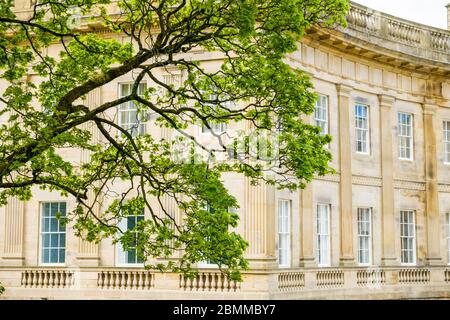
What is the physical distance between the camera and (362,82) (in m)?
34.4

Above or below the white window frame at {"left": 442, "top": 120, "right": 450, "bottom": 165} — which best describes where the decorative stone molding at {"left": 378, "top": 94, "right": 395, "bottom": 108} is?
above

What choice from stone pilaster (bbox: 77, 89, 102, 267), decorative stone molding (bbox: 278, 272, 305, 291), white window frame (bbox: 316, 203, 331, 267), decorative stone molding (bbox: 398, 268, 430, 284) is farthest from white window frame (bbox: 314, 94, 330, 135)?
stone pilaster (bbox: 77, 89, 102, 267)

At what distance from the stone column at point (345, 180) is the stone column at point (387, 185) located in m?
2.16

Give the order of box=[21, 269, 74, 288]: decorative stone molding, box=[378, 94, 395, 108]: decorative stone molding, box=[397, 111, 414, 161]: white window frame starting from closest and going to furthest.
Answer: box=[21, 269, 74, 288]: decorative stone molding → box=[378, 94, 395, 108]: decorative stone molding → box=[397, 111, 414, 161]: white window frame

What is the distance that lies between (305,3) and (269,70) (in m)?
1.47

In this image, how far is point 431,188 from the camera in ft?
122

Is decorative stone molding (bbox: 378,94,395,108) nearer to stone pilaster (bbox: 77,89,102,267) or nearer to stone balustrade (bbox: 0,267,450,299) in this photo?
stone balustrade (bbox: 0,267,450,299)

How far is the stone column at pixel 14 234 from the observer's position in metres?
30.4

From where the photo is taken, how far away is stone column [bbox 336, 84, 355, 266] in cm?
3259

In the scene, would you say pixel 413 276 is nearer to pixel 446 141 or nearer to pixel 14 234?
pixel 446 141

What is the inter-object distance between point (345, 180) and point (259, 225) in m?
6.59

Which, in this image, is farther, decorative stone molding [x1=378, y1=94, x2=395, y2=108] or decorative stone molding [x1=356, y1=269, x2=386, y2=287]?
decorative stone molding [x1=378, y1=94, x2=395, y2=108]

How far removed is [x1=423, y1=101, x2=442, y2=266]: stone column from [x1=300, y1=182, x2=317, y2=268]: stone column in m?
7.81
